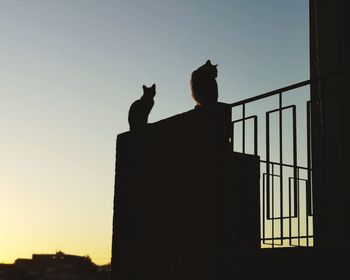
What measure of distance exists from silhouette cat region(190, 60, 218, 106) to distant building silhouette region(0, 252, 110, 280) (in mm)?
94052

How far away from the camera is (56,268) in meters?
103

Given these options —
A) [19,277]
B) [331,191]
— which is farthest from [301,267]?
[19,277]

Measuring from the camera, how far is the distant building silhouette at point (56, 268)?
98606 mm

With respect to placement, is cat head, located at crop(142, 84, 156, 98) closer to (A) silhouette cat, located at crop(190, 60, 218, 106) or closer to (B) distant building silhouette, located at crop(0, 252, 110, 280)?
(A) silhouette cat, located at crop(190, 60, 218, 106)

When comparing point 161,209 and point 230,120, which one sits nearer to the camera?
point 230,120

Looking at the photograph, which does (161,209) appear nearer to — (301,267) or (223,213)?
(223,213)

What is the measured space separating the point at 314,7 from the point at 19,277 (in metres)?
92.4

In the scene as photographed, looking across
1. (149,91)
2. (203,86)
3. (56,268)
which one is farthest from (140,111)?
(56,268)

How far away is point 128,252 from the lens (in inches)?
250

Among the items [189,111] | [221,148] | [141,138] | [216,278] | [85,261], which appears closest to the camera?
[216,278]

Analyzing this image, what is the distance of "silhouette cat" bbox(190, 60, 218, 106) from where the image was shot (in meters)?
6.14

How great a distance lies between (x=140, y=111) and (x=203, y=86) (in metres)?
1.24

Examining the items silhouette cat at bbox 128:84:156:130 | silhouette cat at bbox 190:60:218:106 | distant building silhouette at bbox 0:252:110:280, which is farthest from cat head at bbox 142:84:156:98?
distant building silhouette at bbox 0:252:110:280

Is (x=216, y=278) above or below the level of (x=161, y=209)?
below
